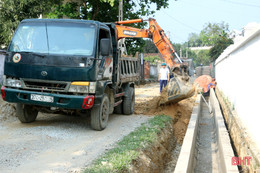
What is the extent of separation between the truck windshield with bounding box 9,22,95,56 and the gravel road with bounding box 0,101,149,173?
180cm

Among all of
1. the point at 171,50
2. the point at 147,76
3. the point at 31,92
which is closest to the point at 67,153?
the point at 31,92

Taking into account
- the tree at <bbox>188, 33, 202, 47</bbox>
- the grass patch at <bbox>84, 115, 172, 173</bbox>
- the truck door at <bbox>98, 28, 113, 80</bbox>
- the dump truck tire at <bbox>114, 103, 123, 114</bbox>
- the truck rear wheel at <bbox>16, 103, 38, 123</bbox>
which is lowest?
the grass patch at <bbox>84, 115, 172, 173</bbox>

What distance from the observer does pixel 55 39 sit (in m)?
6.31

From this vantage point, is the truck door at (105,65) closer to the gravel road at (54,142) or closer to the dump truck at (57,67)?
the dump truck at (57,67)

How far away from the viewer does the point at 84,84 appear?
5996 millimetres

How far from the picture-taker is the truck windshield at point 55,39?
20.4 ft

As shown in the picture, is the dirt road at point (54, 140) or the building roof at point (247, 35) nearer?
the dirt road at point (54, 140)

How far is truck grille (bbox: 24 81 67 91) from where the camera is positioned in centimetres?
607

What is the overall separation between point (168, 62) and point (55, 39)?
5.45 m

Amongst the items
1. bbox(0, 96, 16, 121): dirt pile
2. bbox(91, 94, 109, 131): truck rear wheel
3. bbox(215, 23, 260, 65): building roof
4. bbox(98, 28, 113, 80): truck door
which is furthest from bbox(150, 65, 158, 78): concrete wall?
bbox(91, 94, 109, 131): truck rear wheel

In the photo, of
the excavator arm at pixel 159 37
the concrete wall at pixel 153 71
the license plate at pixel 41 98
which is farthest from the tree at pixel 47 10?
the concrete wall at pixel 153 71

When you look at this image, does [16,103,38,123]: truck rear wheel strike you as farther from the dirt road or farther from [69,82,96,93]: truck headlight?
[69,82,96,93]: truck headlight

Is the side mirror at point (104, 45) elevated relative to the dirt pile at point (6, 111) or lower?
elevated

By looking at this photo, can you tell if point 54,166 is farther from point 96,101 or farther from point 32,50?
point 32,50
